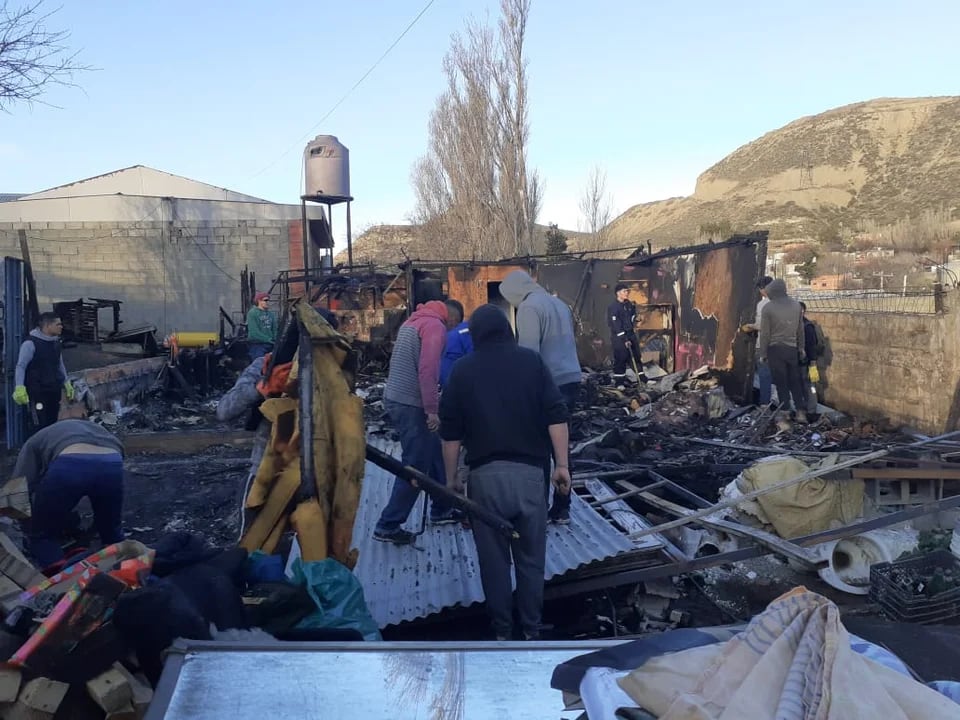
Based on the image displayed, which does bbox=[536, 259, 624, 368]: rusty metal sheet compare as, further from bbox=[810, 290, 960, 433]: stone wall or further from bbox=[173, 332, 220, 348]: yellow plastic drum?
bbox=[173, 332, 220, 348]: yellow plastic drum

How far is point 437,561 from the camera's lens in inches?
184

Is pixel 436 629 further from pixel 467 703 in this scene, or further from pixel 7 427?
pixel 7 427

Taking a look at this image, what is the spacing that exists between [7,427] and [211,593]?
22.9 feet

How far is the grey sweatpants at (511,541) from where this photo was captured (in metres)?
3.72

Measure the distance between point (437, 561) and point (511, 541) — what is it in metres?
1.16

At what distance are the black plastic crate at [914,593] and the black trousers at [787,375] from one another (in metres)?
4.35

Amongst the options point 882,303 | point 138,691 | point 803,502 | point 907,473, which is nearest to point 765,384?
point 882,303

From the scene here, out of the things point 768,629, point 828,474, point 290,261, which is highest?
point 290,261

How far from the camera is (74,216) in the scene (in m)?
21.7

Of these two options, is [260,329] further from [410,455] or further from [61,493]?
[61,493]

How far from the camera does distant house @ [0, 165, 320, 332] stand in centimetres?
2086

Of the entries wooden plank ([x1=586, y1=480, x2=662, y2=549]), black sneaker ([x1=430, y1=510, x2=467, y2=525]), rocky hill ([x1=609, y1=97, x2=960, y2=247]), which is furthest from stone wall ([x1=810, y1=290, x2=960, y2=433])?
rocky hill ([x1=609, y1=97, x2=960, y2=247])

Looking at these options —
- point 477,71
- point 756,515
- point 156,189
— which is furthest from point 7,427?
point 477,71

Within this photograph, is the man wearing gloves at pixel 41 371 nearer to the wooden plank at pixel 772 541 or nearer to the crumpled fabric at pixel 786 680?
the wooden plank at pixel 772 541
